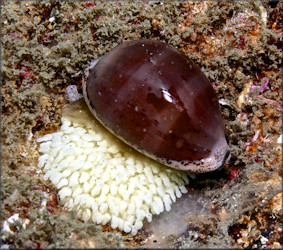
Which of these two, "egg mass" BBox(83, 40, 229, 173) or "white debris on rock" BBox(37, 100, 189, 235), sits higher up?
"egg mass" BBox(83, 40, 229, 173)

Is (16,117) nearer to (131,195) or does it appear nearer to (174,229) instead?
(131,195)

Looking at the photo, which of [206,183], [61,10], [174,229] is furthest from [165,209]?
[61,10]

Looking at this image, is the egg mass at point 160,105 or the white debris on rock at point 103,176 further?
the white debris on rock at point 103,176

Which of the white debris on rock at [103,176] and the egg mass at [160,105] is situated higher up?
the egg mass at [160,105]

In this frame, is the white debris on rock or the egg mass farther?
the white debris on rock
